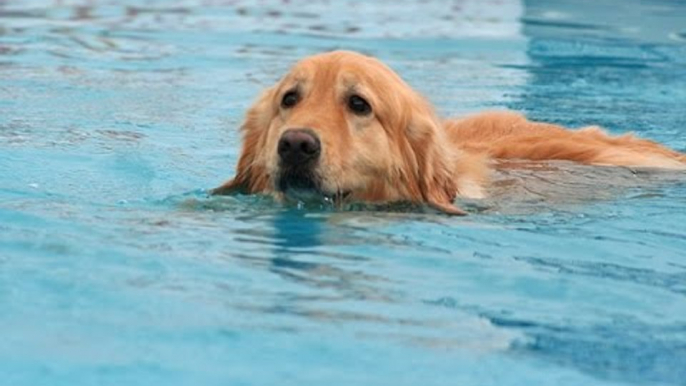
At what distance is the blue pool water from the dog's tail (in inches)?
9.3

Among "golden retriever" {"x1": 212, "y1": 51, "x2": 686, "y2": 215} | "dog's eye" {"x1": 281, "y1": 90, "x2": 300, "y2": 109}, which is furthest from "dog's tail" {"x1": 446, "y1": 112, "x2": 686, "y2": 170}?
"dog's eye" {"x1": 281, "y1": 90, "x2": 300, "y2": 109}

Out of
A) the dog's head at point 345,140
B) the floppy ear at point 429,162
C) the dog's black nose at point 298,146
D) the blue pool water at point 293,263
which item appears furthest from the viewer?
the floppy ear at point 429,162

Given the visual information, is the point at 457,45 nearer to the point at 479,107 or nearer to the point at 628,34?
the point at 628,34

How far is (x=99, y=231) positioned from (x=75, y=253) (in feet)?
1.33

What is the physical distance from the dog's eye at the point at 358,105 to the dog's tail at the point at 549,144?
1.18m

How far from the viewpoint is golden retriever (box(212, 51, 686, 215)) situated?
595 centimetres

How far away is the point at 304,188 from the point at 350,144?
0.29 m

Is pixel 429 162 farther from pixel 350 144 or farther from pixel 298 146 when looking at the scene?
pixel 298 146

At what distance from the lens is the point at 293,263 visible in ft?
17.3

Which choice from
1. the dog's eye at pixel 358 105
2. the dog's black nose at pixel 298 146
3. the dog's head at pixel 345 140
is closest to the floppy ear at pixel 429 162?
the dog's head at pixel 345 140

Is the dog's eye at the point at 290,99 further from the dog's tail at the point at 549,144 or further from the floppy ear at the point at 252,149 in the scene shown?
the dog's tail at the point at 549,144

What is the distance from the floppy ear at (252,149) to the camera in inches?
258

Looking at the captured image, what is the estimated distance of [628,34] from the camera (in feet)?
47.7

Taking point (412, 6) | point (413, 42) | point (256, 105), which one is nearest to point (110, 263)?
point (256, 105)
